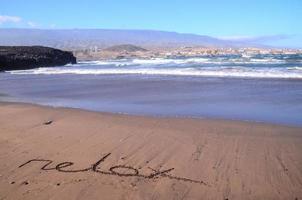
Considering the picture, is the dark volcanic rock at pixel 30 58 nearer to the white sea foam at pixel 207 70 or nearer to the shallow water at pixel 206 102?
the white sea foam at pixel 207 70

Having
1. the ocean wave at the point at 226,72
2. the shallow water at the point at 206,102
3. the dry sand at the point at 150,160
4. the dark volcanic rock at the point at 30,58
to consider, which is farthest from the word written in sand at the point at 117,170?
the dark volcanic rock at the point at 30,58

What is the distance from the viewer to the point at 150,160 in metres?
6.39

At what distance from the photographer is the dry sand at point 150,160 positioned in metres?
5.18

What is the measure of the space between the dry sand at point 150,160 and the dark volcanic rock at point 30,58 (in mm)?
38155

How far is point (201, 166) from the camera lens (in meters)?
6.08

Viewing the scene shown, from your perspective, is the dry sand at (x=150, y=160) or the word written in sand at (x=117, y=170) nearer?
the dry sand at (x=150, y=160)

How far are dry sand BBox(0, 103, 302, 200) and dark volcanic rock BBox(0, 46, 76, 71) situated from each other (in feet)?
125

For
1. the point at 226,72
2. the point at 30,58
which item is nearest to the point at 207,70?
the point at 226,72

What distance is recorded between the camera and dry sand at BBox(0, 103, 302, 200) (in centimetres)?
518

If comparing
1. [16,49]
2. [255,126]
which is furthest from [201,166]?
[16,49]

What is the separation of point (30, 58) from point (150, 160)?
47.6 meters

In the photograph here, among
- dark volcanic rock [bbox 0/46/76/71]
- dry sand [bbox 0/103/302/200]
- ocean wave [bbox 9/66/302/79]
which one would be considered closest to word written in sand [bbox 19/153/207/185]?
dry sand [bbox 0/103/302/200]

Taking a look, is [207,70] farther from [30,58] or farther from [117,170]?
[30,58]

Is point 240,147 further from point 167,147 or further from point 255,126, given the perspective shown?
point 255,126
